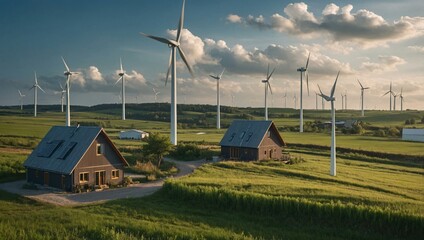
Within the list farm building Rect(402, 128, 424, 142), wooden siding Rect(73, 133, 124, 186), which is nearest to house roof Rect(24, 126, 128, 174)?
wooden siding Rect(73, 133, 124, 186)

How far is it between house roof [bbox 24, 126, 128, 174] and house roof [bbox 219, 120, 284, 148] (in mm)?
24015

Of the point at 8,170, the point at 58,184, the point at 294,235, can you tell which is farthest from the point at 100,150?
the point at 294,235

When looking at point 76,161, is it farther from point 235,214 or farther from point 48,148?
point 235,214

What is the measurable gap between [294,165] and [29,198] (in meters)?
33.1

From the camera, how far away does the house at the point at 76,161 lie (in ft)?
133

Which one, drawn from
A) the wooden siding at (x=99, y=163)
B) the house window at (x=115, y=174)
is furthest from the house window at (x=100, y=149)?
the house window at (x=115, y=174)

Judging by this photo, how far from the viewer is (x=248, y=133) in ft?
212

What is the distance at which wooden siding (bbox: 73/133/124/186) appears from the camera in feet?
134

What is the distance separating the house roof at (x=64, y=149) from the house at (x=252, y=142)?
24.0m

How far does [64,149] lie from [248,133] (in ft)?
98.6

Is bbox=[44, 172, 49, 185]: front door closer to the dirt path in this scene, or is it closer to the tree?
the dirt path

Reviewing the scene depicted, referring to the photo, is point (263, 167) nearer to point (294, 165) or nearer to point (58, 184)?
point (294, 165)

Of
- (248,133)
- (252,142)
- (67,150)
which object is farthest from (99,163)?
(248,133)

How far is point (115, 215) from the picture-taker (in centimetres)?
2722
